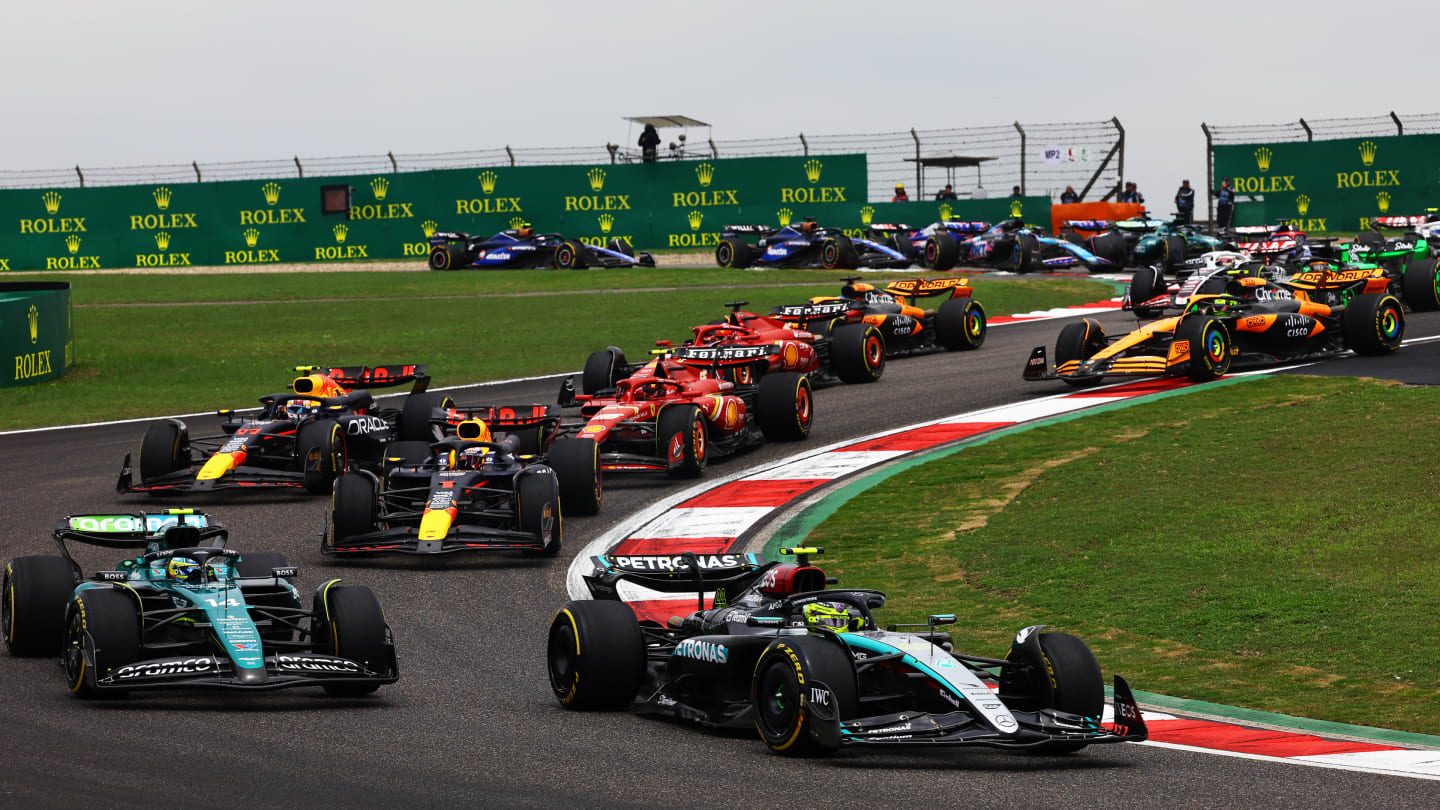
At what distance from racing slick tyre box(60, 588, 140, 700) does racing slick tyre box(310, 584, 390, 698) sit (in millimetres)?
1078

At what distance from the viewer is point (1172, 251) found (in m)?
38.8

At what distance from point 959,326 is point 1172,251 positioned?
38.9 feet

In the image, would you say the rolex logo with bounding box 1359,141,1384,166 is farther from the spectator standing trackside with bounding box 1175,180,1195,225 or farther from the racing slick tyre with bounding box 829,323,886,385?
the racing slick tyre with bounding box 829,323,886,385

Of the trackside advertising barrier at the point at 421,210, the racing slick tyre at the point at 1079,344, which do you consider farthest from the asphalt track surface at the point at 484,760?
the trackside advertising barrier at the point at 421,210

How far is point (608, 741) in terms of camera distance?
906cm

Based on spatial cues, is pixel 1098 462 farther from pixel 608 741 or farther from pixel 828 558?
pixel 608 741

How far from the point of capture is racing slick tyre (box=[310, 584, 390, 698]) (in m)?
10.1

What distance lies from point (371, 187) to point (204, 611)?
4341 cm

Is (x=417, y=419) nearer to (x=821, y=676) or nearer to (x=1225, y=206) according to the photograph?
(x=821, y=676)

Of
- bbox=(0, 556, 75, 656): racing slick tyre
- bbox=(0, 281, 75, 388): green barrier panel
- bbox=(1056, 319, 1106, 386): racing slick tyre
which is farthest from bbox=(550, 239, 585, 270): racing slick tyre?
bbox=(0, 556, 75, 656): racing slick tyre

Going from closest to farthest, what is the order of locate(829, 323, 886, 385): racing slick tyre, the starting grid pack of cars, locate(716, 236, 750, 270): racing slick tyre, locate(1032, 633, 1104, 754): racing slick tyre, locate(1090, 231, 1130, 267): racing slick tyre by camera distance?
locate(1032, 633, 1104, 754): racing slick tyre < the starting grid pack of cars < locate(829, 323, 886, 385): racing slick tyre < locate(1090, 231, 1130, 267): racing slick tyre < locate(716, 236, 750, 270): racing slick tyre

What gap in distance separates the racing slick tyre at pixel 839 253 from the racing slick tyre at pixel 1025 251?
4.15 m

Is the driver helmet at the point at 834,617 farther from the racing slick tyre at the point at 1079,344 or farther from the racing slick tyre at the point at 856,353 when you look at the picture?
the racing slick tyre at the point at 856,353

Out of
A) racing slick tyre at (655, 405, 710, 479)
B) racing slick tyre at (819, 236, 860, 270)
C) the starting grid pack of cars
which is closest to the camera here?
the starting grid pack of cars
